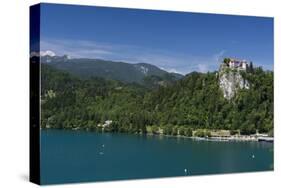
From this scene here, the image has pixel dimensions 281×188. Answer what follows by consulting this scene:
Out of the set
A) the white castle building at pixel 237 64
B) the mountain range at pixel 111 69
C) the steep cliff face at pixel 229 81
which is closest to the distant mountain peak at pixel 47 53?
the mountain range at pixel 111 69

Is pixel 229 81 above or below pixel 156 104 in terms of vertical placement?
above

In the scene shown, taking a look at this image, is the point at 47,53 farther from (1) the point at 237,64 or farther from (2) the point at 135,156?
(1) the point at 237,64

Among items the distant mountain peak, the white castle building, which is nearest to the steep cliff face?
the white castle building

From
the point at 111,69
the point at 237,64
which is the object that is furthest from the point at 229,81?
the point at 111,69

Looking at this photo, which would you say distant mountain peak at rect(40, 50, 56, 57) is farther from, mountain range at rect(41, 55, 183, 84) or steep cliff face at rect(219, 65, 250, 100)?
steep cliff face at rect(219, 65, 250, 100)

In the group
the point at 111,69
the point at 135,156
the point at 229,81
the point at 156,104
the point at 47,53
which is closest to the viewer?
the point at 47,53

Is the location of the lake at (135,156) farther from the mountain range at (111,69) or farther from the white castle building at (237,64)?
the white castle building at (237,64)

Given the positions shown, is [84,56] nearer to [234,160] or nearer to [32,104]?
[32,104]
